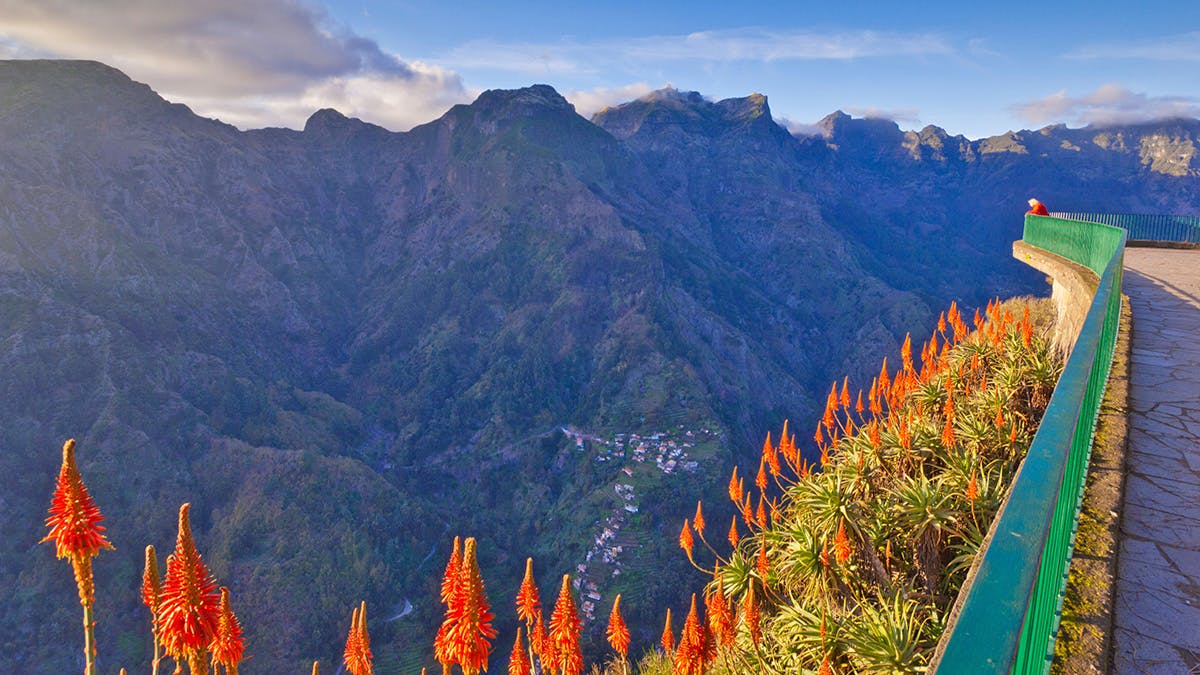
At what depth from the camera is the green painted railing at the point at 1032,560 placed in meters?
1.35

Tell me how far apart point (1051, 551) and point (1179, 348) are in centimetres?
725

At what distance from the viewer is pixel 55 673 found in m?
45.0

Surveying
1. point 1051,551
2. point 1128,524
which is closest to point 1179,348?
point 1128,524

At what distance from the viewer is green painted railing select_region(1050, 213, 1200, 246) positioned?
20.4m

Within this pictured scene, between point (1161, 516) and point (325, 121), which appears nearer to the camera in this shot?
point (1161, 516)

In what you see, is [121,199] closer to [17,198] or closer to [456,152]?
[17,198]

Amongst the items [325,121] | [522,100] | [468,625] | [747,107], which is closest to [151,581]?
[468,625]

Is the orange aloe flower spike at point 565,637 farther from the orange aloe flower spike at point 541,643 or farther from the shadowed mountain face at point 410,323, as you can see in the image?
the shadowed mountain face at point 410,323

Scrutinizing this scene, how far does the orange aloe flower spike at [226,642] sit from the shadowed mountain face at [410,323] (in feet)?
157

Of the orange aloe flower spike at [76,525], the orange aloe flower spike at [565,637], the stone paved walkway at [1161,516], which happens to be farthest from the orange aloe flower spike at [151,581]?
the stone paved walkway at [1161,516]

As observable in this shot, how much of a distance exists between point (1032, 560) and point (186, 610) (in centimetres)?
443

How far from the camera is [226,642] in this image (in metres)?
4.17

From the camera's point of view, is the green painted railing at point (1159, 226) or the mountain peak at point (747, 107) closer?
the green painted railing at point (1159, 226)

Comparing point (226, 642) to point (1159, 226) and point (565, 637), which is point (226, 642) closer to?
point (565, 637)
